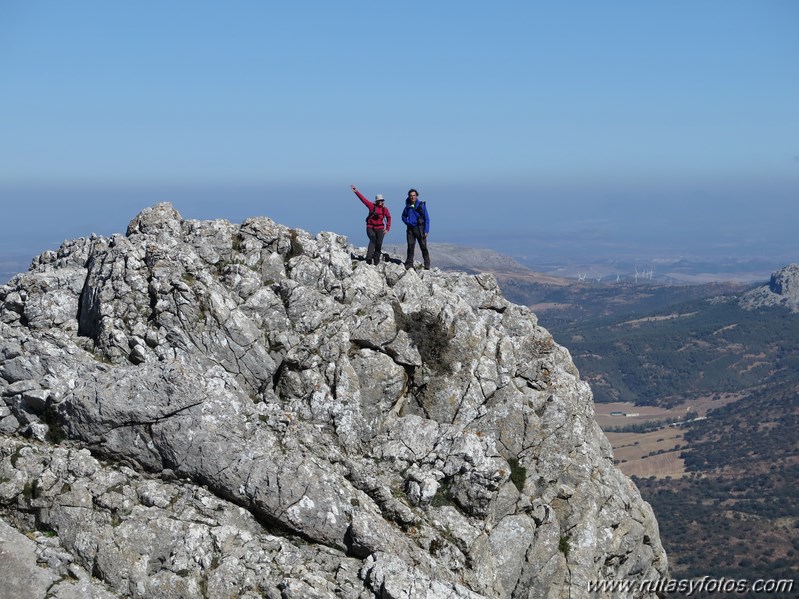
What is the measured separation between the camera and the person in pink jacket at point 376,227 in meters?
37.1

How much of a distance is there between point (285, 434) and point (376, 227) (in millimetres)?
15229

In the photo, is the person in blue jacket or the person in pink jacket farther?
the person in blue jacket

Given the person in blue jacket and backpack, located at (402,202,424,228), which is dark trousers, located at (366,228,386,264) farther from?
backpack, located at (402,202,424,228)

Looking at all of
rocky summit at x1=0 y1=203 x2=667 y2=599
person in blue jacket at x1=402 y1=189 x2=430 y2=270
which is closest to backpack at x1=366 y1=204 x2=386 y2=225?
person in blue jacket at x1=402 y1=189 x2=430 y2=270

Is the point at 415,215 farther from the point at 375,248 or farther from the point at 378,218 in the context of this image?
the point at 375,248

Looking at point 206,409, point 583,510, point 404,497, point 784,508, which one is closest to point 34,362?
point 206,409

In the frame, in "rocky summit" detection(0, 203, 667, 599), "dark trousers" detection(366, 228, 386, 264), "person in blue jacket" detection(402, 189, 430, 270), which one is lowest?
"rocky summit" detection(0, 203, 667, 599)

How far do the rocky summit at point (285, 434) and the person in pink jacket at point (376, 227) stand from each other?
0.93m

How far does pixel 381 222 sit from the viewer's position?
126ft

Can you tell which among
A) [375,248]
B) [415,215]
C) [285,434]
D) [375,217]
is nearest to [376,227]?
[375,217]

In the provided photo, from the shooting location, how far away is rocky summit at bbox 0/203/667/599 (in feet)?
72.1

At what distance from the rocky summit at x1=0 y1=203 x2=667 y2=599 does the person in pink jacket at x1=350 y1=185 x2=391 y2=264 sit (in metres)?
0.93

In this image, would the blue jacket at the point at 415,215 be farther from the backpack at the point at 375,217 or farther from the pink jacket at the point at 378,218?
the backpack at the point at 375,217

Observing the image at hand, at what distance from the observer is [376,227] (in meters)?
38.2
